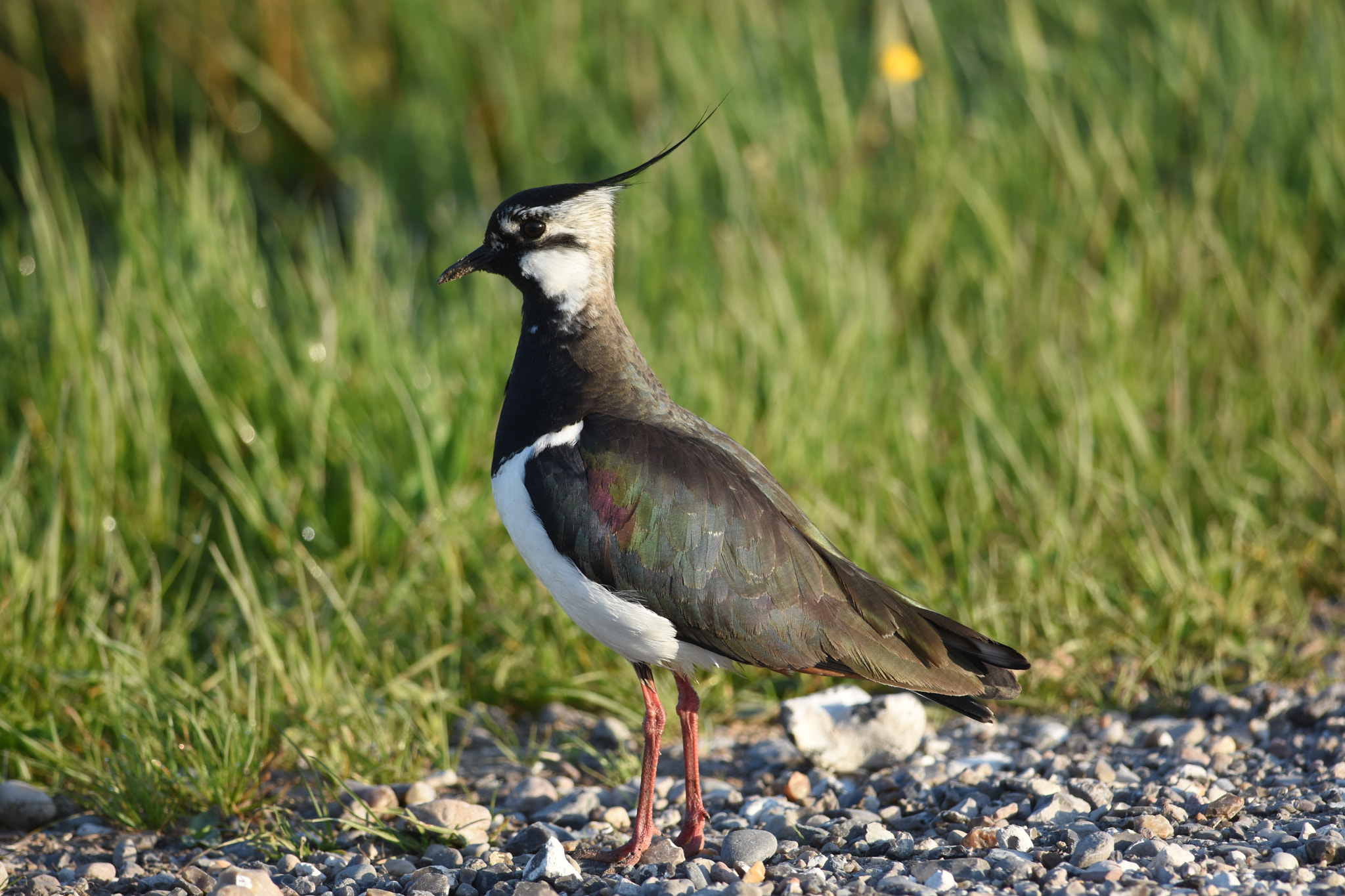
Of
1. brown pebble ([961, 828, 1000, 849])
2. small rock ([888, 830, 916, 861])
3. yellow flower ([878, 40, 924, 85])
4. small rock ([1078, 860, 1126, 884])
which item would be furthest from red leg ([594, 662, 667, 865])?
yellow flower ([878, 40, 924, 85])

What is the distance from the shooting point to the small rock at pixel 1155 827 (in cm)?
300

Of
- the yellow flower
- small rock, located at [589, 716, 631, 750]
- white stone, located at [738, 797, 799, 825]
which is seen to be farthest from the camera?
the yellow flower

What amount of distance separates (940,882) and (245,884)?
1505mm

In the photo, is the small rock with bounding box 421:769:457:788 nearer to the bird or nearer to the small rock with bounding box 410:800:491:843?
the small rock with bounding box 410:800:491:843

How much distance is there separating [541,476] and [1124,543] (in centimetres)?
217

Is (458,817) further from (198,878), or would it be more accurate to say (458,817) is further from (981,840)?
(981,840)

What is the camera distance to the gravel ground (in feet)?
9.29

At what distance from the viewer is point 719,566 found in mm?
3242

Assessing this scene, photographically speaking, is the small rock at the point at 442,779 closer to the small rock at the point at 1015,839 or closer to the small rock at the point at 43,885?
the small rock at the point at 43,885

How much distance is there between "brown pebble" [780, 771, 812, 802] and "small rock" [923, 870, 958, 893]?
2.64ft

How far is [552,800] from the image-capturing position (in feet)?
11.9

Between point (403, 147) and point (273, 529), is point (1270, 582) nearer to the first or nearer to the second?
point (273, 529)

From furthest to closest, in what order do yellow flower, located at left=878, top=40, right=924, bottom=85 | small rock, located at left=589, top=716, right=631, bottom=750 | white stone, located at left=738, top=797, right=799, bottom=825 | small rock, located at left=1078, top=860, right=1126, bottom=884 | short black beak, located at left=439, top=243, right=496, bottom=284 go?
yellow flower, located at left=878, top=40, right=924, bottom=85, small rock, located at left=589, top=716, right=631, bottom=750, short black beak, located at left=439, top=243, right=496, bottom=284, white stone, located at left=738, top=797, right=799, bottom=825, small rock, located at left=1078, top=860, right=1126, bottom=884

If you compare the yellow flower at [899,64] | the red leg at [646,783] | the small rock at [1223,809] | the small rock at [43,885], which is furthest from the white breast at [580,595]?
the yellow flower at [899,64]
